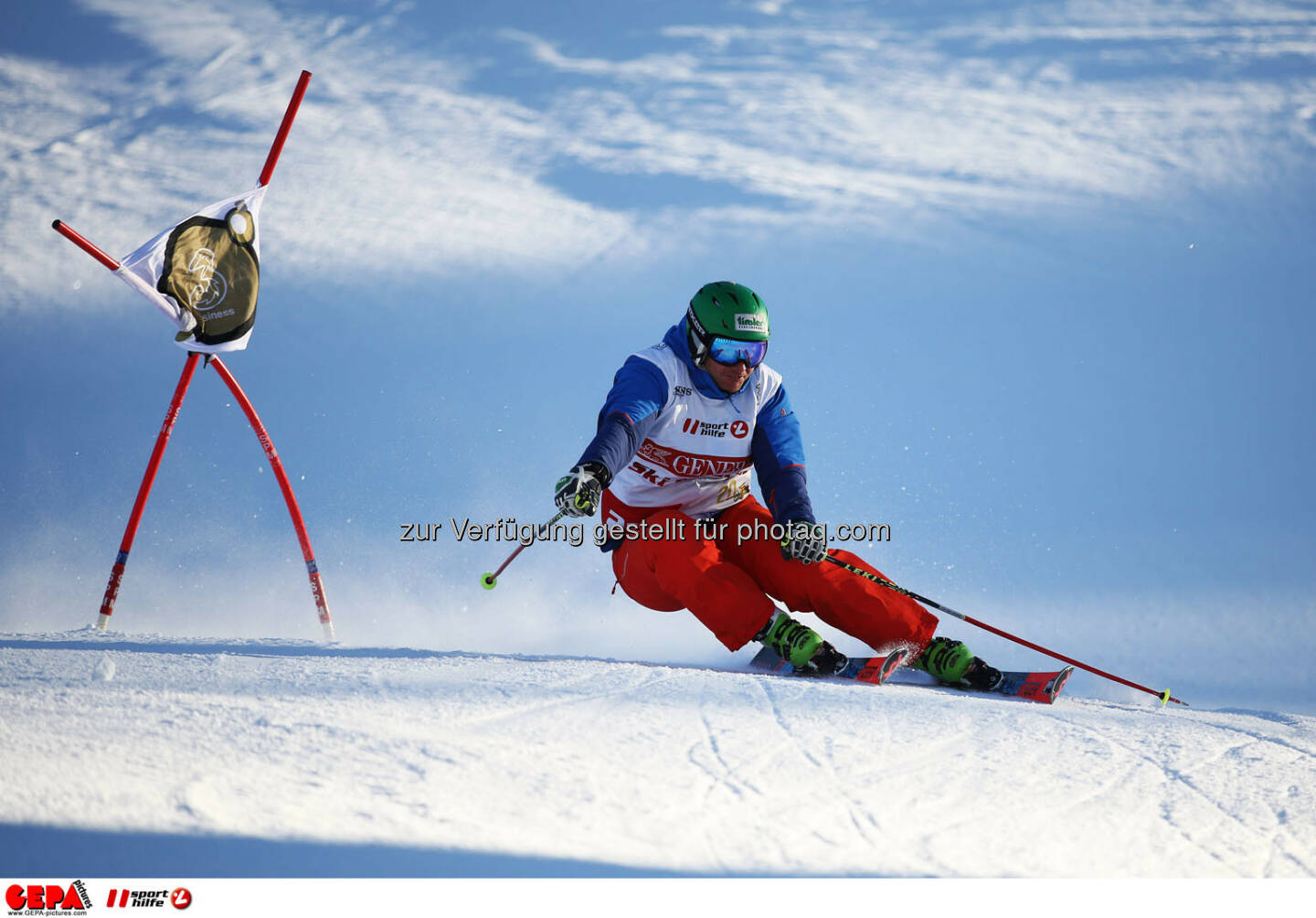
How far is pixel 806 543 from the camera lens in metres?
4.66

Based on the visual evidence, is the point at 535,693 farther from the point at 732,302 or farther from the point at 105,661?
the point at 732,302

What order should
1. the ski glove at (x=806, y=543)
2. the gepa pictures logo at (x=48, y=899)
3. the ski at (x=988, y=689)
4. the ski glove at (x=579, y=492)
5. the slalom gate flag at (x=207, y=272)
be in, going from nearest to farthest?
1. the gepa pictures logo at (x=48, y=899)
2. the ski glove at (x=579, y=492)
3. the ski at (x=988, y=689)
4. the ski glove at (x=806, y=543)
5. the slalom gate flag at (x=207, y=272)

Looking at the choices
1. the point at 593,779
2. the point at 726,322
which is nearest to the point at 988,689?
the point at 726,322

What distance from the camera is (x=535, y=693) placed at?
12.3ft

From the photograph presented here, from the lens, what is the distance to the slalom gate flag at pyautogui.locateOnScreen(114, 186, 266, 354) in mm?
5402

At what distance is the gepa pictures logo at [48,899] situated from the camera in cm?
249

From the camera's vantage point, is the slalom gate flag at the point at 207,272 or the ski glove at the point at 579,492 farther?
the slalom gate flag at the point at 207,272

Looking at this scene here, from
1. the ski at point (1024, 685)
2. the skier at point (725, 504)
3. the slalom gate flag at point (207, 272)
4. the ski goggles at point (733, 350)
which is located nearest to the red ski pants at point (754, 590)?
the skier at point (725, 504)

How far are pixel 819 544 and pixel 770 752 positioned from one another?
155 centimetres

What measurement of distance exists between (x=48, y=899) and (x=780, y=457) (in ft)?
11.7

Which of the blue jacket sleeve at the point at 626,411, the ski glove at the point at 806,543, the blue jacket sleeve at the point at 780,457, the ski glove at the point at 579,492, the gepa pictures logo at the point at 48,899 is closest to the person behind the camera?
the gepa pictures logo at the point at 48,899

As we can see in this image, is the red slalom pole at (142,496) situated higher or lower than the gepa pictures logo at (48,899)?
higher

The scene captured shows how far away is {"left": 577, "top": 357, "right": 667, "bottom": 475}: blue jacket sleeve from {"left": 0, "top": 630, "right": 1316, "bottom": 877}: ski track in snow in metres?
1.02

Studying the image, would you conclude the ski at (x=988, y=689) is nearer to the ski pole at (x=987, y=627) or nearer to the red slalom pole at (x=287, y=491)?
the ski pole at (x=987, y=627)
